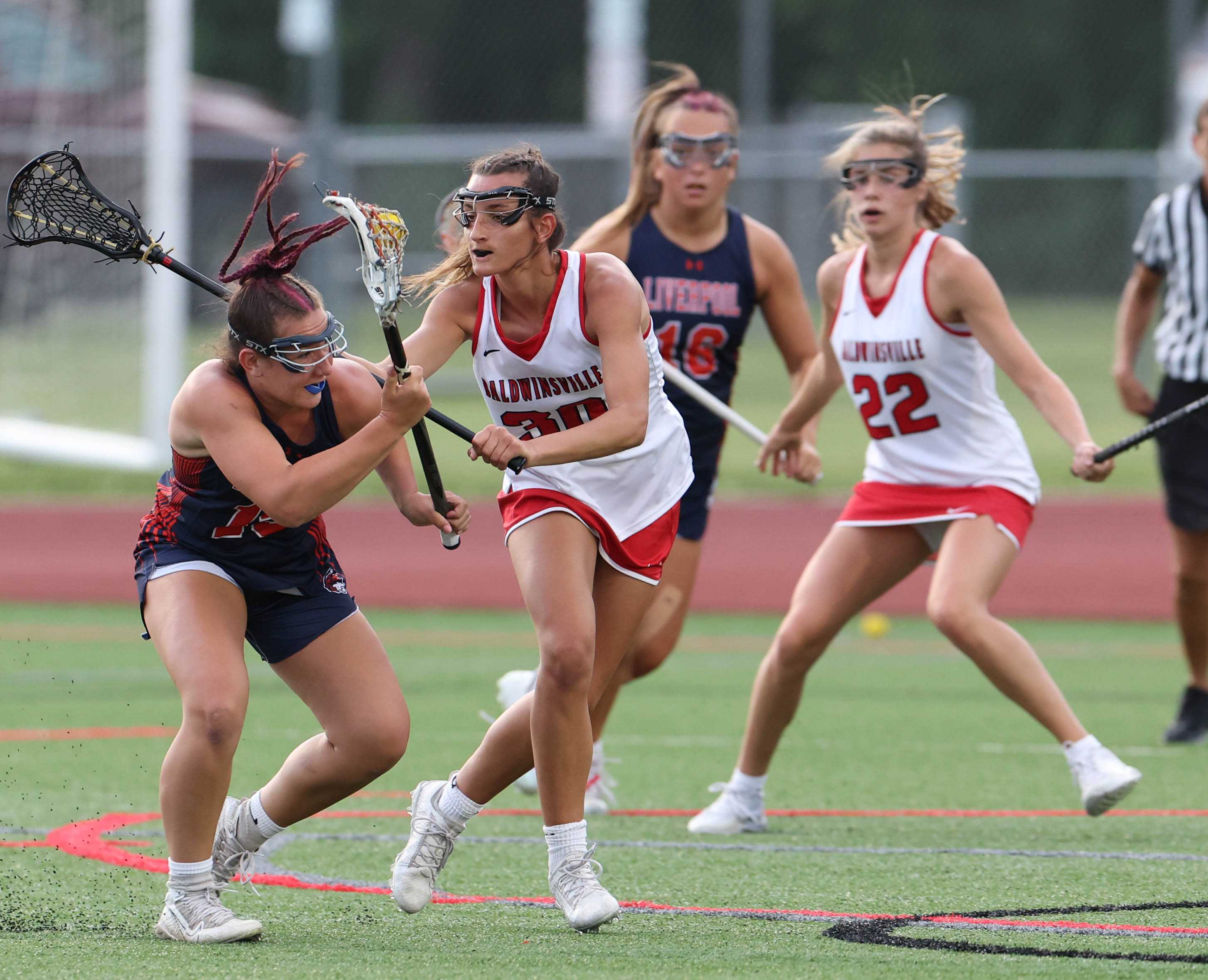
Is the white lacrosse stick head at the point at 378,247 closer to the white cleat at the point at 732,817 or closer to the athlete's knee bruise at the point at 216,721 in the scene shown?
the athlete's knee bruise at the point at 216,721

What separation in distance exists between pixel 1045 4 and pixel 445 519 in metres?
25.0

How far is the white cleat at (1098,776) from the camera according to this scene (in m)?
4.67

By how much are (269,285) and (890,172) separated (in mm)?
2162

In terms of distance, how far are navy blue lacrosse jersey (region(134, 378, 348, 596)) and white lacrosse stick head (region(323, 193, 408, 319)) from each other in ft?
1.09

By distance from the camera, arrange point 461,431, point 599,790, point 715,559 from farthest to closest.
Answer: point 715,559 → point 599,790 → point 461,431

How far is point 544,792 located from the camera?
3.96 m

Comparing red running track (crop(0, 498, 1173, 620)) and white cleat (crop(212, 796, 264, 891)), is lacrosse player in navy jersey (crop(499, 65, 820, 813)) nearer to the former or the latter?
white cleat (crop(212, 796, 264, 891))

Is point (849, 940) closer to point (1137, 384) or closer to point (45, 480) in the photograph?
point (1137, 384)

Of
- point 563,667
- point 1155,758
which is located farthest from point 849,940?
point 1155,758

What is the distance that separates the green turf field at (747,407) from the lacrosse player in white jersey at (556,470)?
613cm

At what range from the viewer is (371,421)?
12.8ft

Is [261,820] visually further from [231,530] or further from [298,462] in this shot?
[298,462]

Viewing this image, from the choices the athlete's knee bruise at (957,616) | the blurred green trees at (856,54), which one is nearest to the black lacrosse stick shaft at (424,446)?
the athlete's knee bruise at (957,616)

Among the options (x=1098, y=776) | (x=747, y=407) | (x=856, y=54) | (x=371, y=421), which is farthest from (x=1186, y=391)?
(x=856, y=54)
